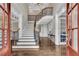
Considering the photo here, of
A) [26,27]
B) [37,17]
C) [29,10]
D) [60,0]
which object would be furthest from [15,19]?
[60,0]

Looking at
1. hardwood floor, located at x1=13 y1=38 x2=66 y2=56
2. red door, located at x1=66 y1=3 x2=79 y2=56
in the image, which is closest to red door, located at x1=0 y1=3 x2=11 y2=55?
red door, located at x1=66 y1=3 x2=79 y2=56

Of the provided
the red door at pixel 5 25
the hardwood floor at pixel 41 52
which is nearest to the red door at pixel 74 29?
the red door at pixel 5 25

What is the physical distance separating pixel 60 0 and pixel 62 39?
21.5 ft

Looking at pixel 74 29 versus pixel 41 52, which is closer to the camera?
pixel 74 29

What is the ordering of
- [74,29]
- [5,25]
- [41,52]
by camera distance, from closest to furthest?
[74,29]
[5,25]
[41,52]

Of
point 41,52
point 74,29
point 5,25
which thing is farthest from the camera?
point 41,52

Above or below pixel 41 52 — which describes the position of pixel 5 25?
above

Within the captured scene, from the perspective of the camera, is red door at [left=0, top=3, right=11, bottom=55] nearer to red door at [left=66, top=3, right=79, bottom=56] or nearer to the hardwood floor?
red door at [left=66, top=3, right=79, bottom=56]

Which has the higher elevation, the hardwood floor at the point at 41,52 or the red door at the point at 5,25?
the red door at the point at 5,25

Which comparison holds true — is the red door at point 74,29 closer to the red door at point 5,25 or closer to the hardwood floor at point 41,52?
the red door at point 5,25

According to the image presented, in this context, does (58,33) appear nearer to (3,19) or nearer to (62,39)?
(62,39)

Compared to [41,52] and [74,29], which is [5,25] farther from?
[41,52]

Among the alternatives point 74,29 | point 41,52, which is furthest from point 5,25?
point 41,52

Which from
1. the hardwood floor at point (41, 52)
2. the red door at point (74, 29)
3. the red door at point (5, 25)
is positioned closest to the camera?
the red door at point (74, 29)
